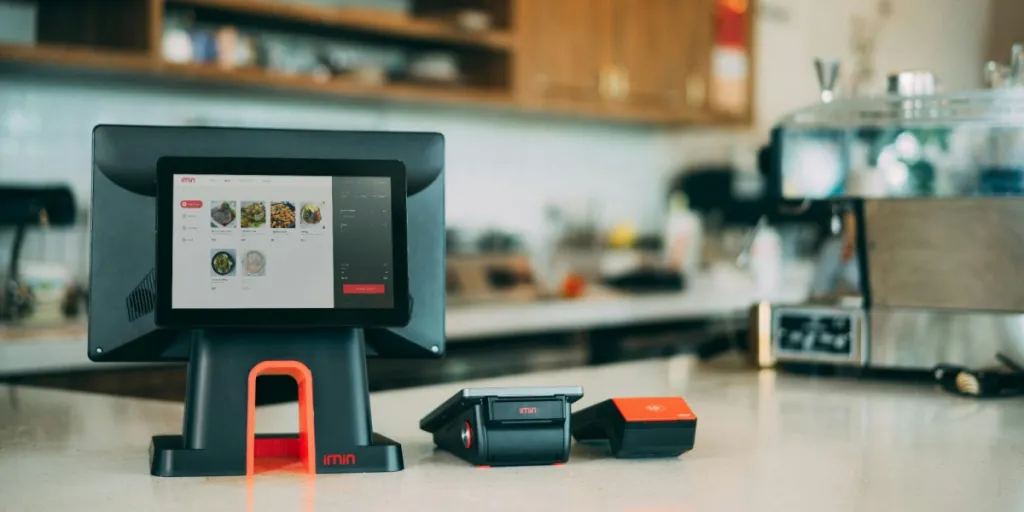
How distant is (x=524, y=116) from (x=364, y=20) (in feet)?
3.58

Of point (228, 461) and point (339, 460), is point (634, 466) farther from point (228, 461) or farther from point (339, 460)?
point (228, 461)

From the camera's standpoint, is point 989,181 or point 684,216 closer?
point 989,181

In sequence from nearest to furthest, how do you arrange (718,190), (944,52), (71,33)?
1. (71,33)
2. (718,190)
3. (944,52)

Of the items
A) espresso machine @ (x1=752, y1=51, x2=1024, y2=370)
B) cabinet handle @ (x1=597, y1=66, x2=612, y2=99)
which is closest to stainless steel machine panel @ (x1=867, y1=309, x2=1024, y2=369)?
espresso machine @ (x1=752, y1=51, x2=1024, y2=370)

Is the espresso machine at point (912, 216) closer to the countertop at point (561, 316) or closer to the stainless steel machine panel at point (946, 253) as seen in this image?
the stainless steel machine panel at point (946, 253)

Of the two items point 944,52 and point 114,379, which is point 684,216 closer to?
point 944,52

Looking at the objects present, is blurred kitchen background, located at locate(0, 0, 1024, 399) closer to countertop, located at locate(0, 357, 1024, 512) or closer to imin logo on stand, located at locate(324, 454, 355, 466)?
countertop, located at locate(0, 357, 1024, 512)

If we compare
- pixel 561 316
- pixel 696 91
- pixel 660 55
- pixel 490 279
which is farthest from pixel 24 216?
pixel 696 91

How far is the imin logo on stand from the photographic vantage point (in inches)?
52.2

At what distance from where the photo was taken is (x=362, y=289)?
1.31 m

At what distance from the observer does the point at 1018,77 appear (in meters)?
2.08

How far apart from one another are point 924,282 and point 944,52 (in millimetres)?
4646

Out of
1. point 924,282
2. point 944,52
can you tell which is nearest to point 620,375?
point 924,282

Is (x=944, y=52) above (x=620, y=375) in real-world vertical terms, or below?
above
